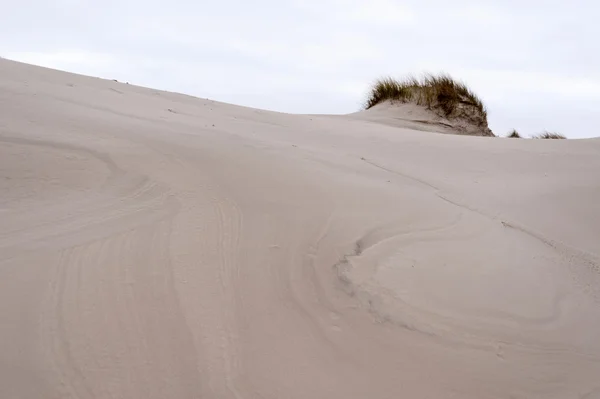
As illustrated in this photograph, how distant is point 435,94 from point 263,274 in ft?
22.6

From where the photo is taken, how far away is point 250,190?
2010mm

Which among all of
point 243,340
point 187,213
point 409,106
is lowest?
point 243,340

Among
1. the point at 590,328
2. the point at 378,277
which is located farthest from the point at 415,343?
the point at 590,328

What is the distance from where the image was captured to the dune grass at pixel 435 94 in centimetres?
773

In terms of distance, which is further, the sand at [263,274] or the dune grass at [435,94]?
the dune grass at [435,94]

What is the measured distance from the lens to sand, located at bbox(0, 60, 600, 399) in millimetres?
1164

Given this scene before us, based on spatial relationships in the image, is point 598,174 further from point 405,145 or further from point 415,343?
point 415,343

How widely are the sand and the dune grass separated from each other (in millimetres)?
5218

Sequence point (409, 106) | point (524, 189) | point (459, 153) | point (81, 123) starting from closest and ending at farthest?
point (81, 123), point (524, 189), point (459, 153), point (409, 106)

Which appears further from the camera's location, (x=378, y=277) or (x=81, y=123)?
(x=81, y=123)

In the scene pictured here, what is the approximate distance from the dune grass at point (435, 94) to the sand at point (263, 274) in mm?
5218

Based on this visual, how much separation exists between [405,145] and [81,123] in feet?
6.94

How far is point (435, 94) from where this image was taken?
7781 mm

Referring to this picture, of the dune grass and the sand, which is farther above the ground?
the dune grass
